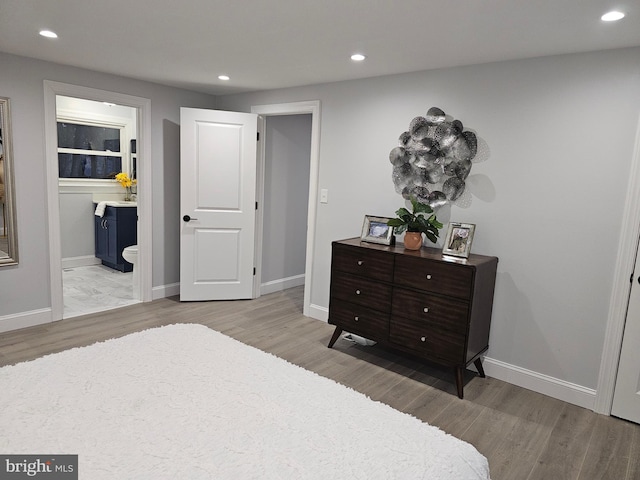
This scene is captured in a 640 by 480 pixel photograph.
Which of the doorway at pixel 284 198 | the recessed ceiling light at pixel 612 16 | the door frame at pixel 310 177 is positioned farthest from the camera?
the doorway at pixel 284 198

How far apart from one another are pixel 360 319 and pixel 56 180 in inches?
113

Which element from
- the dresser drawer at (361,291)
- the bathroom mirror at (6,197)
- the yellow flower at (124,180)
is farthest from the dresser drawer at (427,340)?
the yellow flower at (124,180)

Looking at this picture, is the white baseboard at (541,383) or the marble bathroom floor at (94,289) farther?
the marble bathroom floor at (94,289)

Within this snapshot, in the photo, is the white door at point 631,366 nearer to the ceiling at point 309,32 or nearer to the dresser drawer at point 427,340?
the dresser drawer at point 427,340

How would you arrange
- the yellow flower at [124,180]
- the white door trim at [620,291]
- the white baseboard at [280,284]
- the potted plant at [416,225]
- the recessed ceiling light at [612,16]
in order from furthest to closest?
the yellow flower at [124,180] < the white baseboard at [280,284] < the potted plant at [416,225] < the white door trim at [620,291] < the recessed ceiling light at [612,16]

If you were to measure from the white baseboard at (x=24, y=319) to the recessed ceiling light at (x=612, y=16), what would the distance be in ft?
14.8

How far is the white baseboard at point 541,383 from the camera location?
2855mm

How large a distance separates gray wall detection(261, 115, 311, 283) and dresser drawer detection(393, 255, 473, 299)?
226 centimetres

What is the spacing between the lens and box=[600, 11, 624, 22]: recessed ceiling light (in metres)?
2.09

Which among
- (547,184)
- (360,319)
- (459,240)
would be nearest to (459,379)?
(360,319)

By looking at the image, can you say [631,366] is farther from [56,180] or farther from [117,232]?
[117,232]

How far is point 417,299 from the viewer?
10.00 ft

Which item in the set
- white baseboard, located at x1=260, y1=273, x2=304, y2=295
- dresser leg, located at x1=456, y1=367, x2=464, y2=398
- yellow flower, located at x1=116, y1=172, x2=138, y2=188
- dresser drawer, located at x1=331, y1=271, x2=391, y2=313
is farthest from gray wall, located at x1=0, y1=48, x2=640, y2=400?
yellow flower, located at x1=116, y1=172, x2=138, y2=188

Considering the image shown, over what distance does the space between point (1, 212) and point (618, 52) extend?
455 centimetres
